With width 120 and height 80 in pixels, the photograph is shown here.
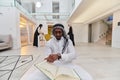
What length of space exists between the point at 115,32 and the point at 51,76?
8587mm

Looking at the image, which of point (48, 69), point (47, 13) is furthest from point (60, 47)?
point (47, 13)

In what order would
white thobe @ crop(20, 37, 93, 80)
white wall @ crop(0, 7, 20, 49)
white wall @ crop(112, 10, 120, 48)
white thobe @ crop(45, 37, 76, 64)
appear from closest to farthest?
1. white thobe @ crop(20, 37, 93, 80)
2. white thobe @ crop(45, 37, 76, 64)
3. white wall @ crop(0, 7, 20, 49)
4. white wall @ crop(112, 10, 120, 48)

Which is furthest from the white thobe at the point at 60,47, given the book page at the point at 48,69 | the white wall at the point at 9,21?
the white wall at the point at 9,21

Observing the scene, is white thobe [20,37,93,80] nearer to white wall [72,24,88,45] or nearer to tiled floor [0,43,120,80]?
tiled floor [0,43,120,80]

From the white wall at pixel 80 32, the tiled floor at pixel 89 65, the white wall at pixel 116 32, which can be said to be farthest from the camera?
the white wall at pixel 80 32

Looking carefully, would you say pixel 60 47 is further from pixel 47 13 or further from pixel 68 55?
pixel 47 13

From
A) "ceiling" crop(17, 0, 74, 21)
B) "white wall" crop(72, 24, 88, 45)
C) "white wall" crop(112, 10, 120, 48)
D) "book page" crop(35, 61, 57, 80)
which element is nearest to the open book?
"book page" crop(35, 61, 57, 80)

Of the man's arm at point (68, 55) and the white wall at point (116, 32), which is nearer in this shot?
the man's arm at point (68, 55)

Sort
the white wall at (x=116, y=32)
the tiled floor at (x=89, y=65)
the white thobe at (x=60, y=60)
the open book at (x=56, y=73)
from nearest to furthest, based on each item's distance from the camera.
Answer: the open book at (x=56, y=73) → the white thobe at (x=60, y=60) → the tiled floor at (x=89, y=65) → the white wall at (x=116, y=32)

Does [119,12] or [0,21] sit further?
[119,12]

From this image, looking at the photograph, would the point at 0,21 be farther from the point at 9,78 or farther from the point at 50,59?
the point at 50,59

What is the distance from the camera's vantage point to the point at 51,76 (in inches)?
46.3

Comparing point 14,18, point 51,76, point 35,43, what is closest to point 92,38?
point 35,43

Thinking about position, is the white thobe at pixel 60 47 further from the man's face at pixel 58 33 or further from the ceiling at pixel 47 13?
the ceiling at pixel 47 13
